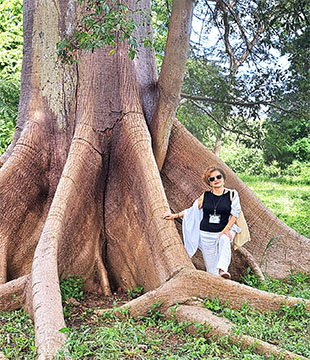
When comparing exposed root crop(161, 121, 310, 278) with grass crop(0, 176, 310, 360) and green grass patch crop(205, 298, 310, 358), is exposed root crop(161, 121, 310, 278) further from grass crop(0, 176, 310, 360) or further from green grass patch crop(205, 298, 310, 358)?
green grass patch crop(205, 298, 310, 358)

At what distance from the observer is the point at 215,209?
18.0 ft

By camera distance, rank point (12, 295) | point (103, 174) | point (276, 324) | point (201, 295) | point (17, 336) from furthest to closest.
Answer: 1. point (103, 174)
2. point (12, 295)
3. point (201, 295)
4. point (17, 336)
5. point (276, 324)

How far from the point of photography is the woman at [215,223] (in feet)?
17.8

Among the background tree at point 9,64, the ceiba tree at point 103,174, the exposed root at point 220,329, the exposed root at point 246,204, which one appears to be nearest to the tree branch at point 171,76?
the ceiba tree at point 103,174

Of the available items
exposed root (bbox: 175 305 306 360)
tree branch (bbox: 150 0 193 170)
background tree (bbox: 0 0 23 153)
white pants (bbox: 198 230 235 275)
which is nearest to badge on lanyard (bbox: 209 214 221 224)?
white pants (bbox: 198 230 235 275)

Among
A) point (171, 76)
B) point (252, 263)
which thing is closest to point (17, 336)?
point (252, 263)

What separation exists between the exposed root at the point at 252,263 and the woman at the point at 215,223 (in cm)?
90

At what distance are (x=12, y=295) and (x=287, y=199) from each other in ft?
34.0

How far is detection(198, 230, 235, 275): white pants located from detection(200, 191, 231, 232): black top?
76 millimetres

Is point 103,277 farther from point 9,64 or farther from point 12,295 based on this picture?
point 9,64

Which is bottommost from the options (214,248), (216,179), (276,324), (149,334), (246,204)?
(149,334)

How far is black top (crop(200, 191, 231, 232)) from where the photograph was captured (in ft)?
17.9

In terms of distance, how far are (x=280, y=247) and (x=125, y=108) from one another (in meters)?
2.72

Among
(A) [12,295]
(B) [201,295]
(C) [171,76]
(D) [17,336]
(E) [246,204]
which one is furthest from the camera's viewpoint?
(E) [246,204]
